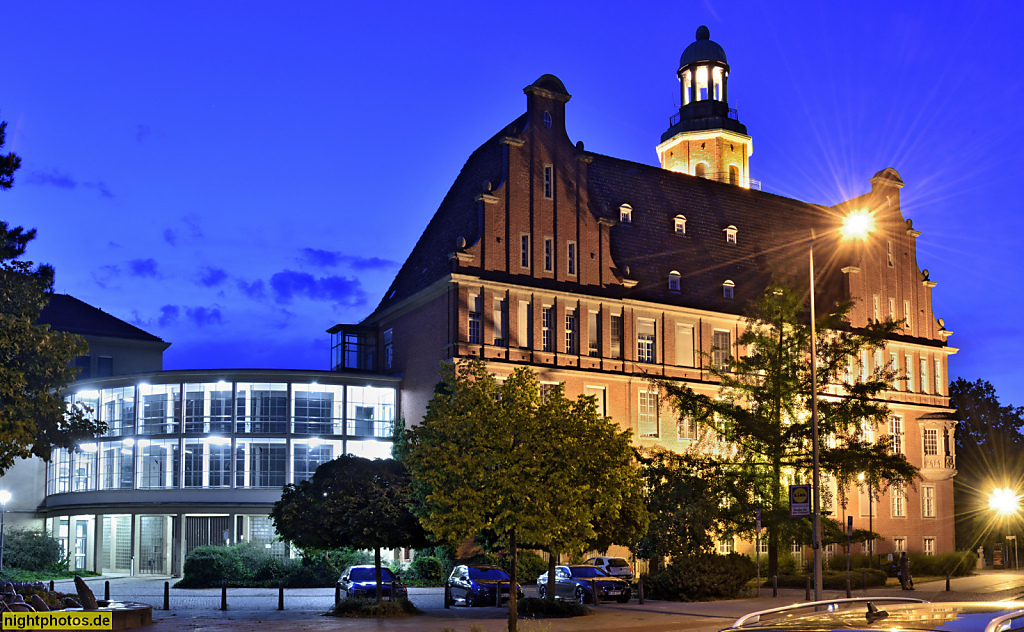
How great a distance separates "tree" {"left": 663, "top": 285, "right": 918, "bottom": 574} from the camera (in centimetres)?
4294

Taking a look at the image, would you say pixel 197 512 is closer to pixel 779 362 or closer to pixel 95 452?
pixel 95 452

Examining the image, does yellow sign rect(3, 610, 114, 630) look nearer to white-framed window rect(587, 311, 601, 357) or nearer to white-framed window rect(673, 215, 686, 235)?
white-framed window rect(587, 311, 601, 357)

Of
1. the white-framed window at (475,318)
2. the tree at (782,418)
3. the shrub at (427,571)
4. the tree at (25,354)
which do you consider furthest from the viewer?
the white-framed window at (475,318)

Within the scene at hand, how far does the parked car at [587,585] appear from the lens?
3766 centimetres

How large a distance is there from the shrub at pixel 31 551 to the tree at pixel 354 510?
1041 inches

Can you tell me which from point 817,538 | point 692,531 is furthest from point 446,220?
point 817,538

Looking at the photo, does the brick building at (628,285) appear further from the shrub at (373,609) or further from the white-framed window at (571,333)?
the shrub at (373,609)

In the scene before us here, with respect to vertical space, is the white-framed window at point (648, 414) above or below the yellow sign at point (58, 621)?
above

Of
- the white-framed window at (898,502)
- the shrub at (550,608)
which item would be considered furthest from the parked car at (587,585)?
the white-framed window at (898,502)

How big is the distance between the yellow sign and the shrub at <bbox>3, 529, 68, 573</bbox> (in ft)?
122

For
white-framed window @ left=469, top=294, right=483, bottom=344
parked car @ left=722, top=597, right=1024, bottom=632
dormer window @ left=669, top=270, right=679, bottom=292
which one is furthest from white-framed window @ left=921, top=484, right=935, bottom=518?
parked car @ left=722, top=597, right=1024, bottom=632

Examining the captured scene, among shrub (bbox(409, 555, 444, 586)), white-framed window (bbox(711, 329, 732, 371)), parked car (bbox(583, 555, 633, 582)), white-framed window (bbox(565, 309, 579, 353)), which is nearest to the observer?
parked car (bbox(583, 555, 633, 582))

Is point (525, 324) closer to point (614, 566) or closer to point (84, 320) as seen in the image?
point (614, 566)

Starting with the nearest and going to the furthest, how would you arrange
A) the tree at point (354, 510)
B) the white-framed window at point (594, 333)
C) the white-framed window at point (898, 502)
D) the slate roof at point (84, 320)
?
the tree at point (354, 510) < the white-framed window at point (594, 333) < the white-framed window at point (898, 502) < the slate roof at point (84, 320)
